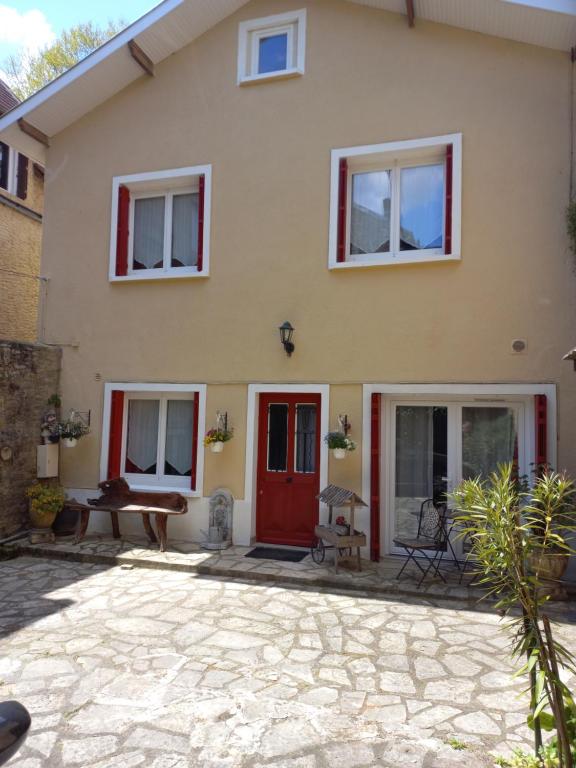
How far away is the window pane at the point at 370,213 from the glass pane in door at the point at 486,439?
282 cm

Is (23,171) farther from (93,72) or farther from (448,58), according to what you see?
(448,58)

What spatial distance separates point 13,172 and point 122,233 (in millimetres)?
5315

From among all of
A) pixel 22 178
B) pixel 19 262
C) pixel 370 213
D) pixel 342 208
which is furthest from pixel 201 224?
pixel 22 178

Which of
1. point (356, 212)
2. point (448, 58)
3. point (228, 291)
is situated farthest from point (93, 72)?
point (448, 58)

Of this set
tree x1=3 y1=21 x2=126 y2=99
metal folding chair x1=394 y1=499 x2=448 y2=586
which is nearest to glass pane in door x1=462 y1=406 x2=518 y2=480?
metal folding chair x1=394 y1=499 x2=448 y2=586

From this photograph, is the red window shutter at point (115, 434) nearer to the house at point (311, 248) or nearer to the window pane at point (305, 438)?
the house at point (311, 248)

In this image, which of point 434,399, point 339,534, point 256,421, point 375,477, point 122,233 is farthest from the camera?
point 122,233

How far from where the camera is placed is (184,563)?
25.4 ft

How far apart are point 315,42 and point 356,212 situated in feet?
9.00

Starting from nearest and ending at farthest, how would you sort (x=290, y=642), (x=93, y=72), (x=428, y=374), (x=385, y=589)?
(x=290, y=642) → (x=385, y=589) → (x=428, y=374) → (x=93, y=72)

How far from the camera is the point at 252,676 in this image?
4637 mm

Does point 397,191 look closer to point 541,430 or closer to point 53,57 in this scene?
point 541,430

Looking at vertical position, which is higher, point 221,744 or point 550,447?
point 550,447

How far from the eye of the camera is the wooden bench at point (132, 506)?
8461mm
